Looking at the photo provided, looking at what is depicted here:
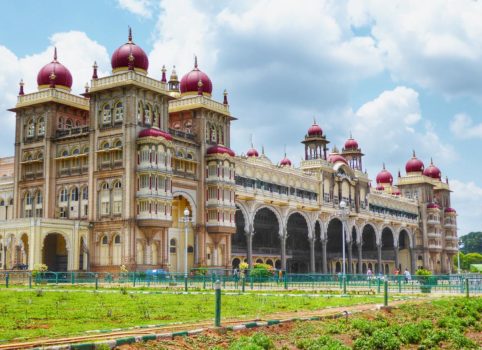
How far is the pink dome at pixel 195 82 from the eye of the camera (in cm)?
7244

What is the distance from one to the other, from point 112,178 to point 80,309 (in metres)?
38.1

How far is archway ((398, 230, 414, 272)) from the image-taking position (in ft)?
387

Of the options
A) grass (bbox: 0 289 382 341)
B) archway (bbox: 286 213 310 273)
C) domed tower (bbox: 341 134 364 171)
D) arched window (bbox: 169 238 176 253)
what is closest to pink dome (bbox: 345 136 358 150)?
domed tower (bbox: 341 134 364 171)

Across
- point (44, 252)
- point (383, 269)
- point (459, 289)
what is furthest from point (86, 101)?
point (383, 269)

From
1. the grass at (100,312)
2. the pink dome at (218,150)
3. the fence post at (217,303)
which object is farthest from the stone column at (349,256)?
the fence post at (217,303)

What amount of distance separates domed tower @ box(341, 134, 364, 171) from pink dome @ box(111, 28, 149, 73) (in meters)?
59.2

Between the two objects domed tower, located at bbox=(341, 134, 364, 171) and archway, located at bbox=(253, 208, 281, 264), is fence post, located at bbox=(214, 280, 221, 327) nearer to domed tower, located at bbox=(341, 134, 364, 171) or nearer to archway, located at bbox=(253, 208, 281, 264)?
archway, located at bbox=(253, 208, 281, 264)

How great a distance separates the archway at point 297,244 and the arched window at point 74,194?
35.1 meters

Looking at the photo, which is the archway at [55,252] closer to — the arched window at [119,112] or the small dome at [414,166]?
the arched window at [119,112]

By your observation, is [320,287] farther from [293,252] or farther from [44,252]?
[293,252]

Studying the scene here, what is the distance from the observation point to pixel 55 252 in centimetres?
6481

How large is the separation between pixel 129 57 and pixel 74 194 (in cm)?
1492

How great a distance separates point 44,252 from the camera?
63500 mm

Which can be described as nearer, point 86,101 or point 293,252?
point 86,101
